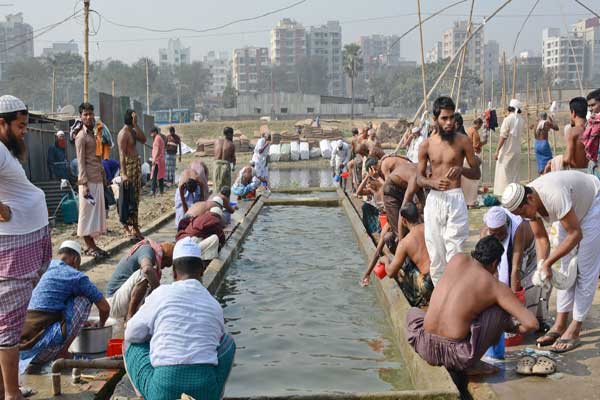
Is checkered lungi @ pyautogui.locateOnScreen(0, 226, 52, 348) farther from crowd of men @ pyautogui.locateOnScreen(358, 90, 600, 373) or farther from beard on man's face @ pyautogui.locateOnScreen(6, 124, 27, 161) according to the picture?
crowd of men @ pyautogui.locateOnScreen(358, 90, 600, 373)

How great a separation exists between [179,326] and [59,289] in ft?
5.48

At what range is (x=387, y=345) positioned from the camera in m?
6.23

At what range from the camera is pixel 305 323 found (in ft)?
22.8

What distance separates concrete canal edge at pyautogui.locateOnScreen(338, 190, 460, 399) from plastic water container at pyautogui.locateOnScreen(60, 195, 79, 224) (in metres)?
5.16

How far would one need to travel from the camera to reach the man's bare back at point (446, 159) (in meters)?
6.09

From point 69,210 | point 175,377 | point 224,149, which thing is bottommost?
point 175,377

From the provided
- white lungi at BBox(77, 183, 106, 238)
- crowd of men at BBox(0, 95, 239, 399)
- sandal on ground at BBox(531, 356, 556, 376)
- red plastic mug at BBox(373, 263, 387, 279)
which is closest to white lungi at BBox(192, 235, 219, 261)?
white lungi at BBox(77, 183, 106, 238)

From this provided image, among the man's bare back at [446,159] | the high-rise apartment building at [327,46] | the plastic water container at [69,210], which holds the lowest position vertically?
the plastic water container at [69,210]

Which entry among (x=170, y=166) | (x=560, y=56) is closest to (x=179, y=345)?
(x=170, y=166)

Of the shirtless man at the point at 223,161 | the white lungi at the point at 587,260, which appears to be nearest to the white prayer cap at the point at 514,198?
the white lungi at the point at 587,260

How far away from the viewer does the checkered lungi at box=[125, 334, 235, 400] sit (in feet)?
12.4

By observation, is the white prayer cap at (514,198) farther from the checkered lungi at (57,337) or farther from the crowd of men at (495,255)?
the checkered lungi at (57,337)

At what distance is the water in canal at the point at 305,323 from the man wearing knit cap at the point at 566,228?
136 centimetres

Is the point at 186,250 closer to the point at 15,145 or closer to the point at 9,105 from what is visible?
the point at 15,145
